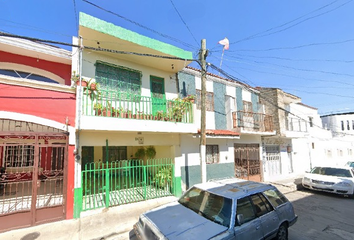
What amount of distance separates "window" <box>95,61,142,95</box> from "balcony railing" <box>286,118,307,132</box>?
41.8 ft

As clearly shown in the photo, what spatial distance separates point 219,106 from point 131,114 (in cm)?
597

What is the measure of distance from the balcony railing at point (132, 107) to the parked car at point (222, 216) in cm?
A: 348

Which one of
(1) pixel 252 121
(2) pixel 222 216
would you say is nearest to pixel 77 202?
(2) pixel 222 216

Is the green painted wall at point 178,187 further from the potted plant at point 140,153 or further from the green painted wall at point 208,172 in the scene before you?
the potted plant at point 140,153

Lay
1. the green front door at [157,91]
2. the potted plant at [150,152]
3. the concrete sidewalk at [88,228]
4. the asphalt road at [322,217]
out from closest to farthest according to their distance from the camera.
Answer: the concrete sidewalk at [88,228] → the asphalt road at [322,217] → the green front door at [157,91] → the potted plant at [150,152]

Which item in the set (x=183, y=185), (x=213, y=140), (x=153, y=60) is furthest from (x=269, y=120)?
(x=153, y=60)

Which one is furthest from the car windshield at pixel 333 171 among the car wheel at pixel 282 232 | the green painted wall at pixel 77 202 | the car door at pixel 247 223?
the green painted wall at pixel 77 202

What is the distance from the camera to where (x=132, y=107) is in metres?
6.35

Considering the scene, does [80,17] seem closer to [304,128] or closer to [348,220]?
[348,220]

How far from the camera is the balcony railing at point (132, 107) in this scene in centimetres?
588

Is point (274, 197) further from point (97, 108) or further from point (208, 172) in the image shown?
point (97, 108)

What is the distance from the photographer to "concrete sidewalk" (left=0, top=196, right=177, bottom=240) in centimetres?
450

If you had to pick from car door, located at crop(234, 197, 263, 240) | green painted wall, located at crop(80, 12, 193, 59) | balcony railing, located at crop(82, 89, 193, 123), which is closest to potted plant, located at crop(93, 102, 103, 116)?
balcony railing, located at crop(82, 89, 193, 123)

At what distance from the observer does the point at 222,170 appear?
382 inches
